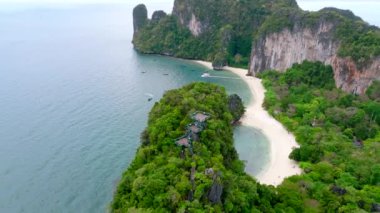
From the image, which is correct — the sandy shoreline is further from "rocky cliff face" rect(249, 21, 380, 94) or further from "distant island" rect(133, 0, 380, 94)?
"distant island" rect(133, 0, 380, 94)

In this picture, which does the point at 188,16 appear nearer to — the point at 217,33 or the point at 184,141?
the point at 217,33

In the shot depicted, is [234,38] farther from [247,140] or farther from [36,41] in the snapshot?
[36,41]

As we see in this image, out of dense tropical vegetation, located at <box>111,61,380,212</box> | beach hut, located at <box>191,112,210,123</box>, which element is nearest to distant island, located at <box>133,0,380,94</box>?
dense tropical vegetation, located at <box>111,61,380,212</box>

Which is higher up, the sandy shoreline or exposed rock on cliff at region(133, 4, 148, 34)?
exposed rock on cliff at region(133, 4, 148, 34)

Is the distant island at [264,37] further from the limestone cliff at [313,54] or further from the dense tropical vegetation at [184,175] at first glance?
the dense tropical vegetation at [184,175]

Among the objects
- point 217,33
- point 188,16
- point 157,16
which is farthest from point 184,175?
point 157,16

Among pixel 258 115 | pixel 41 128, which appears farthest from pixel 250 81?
→ pixel 41 128

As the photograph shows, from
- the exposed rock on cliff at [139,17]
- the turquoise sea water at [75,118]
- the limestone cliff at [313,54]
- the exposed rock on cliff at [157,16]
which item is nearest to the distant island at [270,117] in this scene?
the limestone cliff at [313,54]
